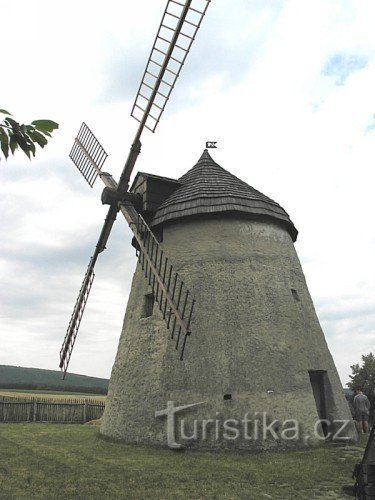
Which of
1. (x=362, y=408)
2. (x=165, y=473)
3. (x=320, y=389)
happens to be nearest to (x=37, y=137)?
(x=165, y=473)

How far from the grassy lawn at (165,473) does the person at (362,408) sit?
5.33 ft

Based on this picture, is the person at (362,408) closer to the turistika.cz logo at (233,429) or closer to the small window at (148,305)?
the turistika.cz logo at (233,429)

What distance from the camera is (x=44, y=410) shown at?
Result: 1802 cm

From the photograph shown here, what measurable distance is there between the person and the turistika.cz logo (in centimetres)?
221

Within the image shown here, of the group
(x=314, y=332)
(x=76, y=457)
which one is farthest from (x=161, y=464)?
(x=314, y=332)

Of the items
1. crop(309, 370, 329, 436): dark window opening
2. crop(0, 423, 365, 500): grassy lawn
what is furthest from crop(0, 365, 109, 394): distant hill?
crop(0, 423, 365, 500): grassy lawn

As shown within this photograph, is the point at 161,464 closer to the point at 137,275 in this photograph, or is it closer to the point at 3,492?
the point at 3,492

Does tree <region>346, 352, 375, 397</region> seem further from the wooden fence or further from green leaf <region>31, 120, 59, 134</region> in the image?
green leaf <region>31, 120, 59, 134</region>

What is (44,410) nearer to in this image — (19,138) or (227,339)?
(227,339)

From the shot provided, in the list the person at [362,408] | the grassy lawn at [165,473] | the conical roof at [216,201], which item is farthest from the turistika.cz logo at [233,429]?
the conical roof at [216,201]

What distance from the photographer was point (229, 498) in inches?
229

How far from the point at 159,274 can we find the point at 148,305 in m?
1.53

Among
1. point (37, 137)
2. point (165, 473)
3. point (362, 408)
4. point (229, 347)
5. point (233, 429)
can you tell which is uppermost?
point (37, 137)

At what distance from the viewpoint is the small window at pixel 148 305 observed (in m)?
11.3
